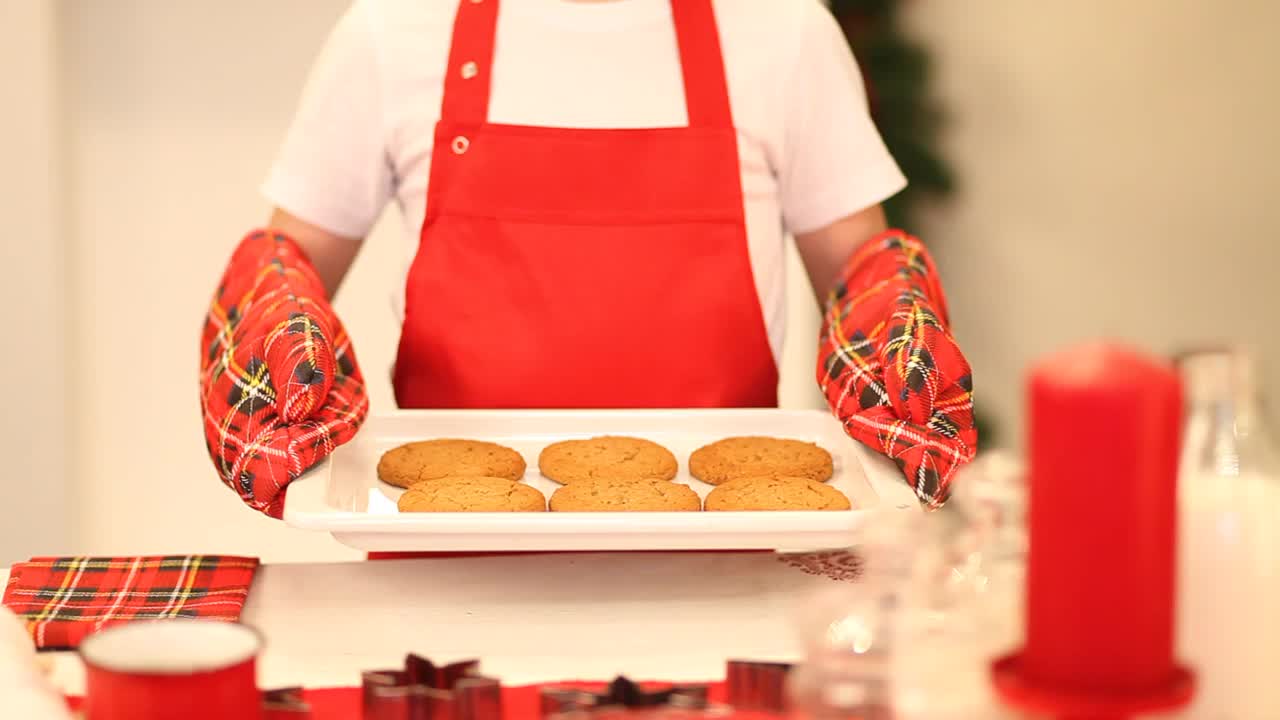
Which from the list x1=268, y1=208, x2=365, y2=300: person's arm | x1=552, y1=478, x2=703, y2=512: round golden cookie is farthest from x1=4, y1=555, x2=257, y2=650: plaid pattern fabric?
x1=268, y1=208, x2=365, y2=300: person's arm

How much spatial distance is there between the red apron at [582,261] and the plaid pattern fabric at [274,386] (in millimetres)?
224

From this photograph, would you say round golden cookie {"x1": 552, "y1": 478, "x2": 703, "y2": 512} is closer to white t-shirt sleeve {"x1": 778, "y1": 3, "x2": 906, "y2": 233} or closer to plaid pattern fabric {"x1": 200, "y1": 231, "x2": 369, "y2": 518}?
plaid pattern fabric {"x1": 200, "y1": 231, "x2": 369, "y2": 518}

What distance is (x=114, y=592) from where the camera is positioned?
1.07 m

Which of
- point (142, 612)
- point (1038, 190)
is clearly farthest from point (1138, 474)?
point (1038, 190)

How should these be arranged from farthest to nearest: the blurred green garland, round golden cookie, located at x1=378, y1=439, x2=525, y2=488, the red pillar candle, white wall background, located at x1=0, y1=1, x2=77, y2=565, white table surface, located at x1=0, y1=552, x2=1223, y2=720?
the blurred green garland → white wall background, located at x1=0, y1=1, x2=77, y2=565 → round golden cookie, located at x1=378, y1=439, x2=525, y2=488 → white table surface, located at x1=0, y1=552, x2=1223, y2=720 → the red pillar candle

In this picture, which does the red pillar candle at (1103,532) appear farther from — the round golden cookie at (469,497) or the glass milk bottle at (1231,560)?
the round golden cookie at (469,497)

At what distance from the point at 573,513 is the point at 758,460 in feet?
1.01

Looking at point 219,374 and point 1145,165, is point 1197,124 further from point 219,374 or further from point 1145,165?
point 219,374

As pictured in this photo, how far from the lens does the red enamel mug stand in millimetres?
644

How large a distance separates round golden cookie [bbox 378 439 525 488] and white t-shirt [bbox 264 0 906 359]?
0.94 feet

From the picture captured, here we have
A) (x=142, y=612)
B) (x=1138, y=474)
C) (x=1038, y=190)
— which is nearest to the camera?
(x=1138, y=474)

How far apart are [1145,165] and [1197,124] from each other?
0.52 feet

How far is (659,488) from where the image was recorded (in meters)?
1.26

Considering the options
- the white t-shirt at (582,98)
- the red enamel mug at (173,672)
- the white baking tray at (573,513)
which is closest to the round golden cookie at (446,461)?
the white baking tray at (573,513)
